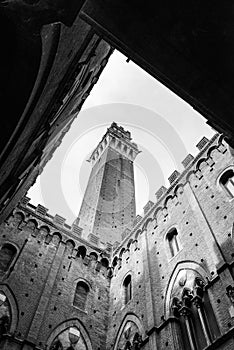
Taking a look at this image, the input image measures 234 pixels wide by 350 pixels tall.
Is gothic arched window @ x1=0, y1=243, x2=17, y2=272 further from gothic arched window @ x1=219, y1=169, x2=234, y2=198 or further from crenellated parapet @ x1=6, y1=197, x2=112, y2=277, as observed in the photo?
gothic arched window @ x1=219, y1=169, x2=234, y2=198

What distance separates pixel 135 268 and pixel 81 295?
2.46 metres

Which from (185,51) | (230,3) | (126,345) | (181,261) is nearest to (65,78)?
(185,51)

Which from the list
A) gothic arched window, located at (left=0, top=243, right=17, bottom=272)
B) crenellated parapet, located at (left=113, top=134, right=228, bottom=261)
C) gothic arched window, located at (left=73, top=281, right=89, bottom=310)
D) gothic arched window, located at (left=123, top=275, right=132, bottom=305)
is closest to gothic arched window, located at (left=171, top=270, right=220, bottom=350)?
gothic arched window, located at (left=123, top=275, right=132, bottom=305)

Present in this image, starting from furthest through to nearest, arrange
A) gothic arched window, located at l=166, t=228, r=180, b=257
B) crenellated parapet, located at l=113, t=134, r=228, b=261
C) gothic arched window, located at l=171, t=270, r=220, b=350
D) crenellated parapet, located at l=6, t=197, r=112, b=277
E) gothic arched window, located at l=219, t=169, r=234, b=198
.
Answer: crenellated parapet, located at l=6, t=197, r=112, b=277 < crenellated parapet, located at l=113, t=134, r=228, b=261 < gothic arched window, located at l=166, t=228, r=180, b=257 < gothic arched window, located at l=219, t=169, r=234, b=198 < gothic arched window, located at l=171, t=270, r=220, b=350

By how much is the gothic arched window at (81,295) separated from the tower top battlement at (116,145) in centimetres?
2226

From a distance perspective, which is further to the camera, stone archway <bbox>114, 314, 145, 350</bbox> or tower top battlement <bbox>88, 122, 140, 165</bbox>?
tower top battlement <bbox>88, 122, 140, 165</bbox>

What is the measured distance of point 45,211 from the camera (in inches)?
579

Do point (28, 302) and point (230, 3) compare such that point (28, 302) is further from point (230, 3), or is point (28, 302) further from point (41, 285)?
point (230, 3)

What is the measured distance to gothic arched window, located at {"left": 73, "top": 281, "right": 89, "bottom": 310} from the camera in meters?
12.3

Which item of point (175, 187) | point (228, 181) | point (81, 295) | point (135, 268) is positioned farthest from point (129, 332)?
point (228, 181)

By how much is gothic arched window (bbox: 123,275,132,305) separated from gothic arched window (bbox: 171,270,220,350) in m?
3.03

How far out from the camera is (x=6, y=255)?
39.3ft

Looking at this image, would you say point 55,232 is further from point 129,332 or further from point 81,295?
point 129,332

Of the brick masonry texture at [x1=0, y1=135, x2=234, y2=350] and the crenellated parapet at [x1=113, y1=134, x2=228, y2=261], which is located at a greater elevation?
the crenellated parapet at [x1=113, y1=134, x2=228, y2=261]
